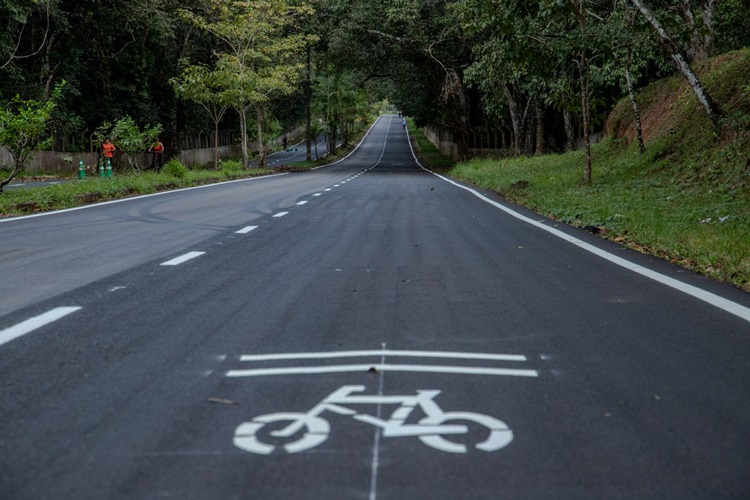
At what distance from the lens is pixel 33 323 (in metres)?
5.21

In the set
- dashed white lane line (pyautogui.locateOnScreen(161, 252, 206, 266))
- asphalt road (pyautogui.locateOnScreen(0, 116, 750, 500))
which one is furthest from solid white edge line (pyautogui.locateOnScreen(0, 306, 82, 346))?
dashed white lane line (pyautogui.locateOnScreen(161, 252, 206, 266))

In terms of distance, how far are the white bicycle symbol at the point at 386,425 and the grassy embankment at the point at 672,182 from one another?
4.46 metres

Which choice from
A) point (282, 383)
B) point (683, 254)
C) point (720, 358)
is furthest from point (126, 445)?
point (683, 254)

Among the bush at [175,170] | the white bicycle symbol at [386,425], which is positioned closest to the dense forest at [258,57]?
the bush at [175,170]

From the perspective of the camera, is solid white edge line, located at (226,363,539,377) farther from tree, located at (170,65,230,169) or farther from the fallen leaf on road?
tree, located at (170,65,230,169)

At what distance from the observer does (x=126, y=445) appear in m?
3.09

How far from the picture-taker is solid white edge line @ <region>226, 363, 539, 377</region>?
13.5 feet

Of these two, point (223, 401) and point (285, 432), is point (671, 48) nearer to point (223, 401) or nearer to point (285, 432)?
point (223, 401)

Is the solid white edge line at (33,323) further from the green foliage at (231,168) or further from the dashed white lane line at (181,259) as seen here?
the green foliage at (231,168)

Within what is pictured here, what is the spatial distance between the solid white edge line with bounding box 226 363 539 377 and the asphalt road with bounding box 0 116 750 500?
0.06 feet

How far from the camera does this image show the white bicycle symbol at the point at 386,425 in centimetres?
313

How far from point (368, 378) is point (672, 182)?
14.6 metres

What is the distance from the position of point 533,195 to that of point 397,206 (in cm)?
370

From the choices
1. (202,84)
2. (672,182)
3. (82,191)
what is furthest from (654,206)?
(202,84)
